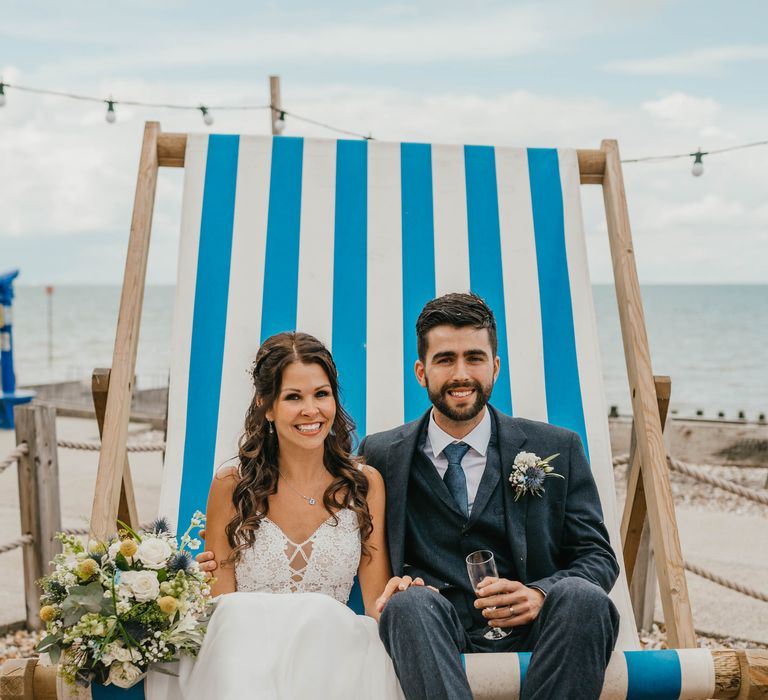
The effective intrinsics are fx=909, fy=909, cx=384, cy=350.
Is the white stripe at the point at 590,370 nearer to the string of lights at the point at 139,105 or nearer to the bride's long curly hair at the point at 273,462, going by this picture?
the bride's long curly hair at the point at 273,462

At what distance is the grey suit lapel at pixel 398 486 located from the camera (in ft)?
8.40

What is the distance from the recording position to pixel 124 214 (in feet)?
163

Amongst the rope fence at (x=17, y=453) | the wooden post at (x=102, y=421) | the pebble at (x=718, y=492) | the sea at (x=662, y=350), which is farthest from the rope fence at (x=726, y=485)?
the sea at (x=662, y=350)

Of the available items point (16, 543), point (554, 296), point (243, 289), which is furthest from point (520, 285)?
point (16, 543)

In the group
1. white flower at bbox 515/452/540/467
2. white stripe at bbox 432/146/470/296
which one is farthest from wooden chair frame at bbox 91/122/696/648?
white flower at bbox 515/452/540/467

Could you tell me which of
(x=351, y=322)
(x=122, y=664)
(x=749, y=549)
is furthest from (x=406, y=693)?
(x=749, y=549)

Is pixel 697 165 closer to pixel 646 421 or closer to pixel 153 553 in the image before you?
pixel 646 421

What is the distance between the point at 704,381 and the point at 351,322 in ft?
99.2

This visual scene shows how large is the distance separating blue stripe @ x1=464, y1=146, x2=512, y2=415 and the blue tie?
2.09 feet

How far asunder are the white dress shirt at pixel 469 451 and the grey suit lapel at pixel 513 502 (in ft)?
0.17

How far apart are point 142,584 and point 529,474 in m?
1.09

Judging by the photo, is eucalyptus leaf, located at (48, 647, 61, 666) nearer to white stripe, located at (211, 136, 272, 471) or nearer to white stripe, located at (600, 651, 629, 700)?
white stripe, located at (211, 136, 272, 471)

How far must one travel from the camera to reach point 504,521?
2541mm

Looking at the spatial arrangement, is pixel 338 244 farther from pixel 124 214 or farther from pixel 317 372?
pixel 124 214
